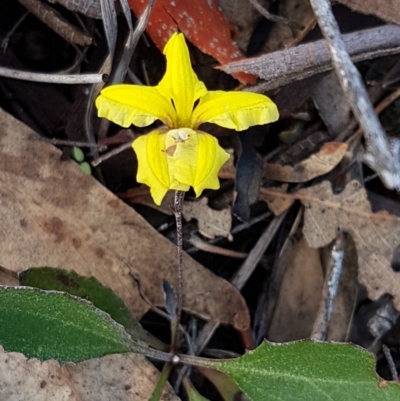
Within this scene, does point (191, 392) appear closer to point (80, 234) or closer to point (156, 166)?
point (80, 234)

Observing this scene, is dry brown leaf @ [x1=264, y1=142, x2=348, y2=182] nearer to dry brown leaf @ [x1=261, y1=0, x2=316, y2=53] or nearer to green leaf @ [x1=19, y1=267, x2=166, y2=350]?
dry brown leaf @ [x1=261, y1=0, x2=316, y2=53]

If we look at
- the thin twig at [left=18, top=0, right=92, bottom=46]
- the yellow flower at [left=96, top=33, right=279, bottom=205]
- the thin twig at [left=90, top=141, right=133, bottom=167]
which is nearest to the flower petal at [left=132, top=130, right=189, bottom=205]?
the yellow flower at [left=96, top=33, right=279, bottom=205]

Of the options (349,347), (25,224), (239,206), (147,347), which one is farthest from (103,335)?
(349,347)

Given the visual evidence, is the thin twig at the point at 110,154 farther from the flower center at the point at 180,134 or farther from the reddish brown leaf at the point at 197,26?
the flower center at the point at 180,134

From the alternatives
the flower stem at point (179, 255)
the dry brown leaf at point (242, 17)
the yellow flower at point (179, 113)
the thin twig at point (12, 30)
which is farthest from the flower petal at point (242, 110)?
the thin twig at point (12, 30)

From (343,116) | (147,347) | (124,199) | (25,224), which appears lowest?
(147,347)

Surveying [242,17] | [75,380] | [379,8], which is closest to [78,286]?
[75,380]

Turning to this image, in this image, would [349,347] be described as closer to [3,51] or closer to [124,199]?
[124,199]
